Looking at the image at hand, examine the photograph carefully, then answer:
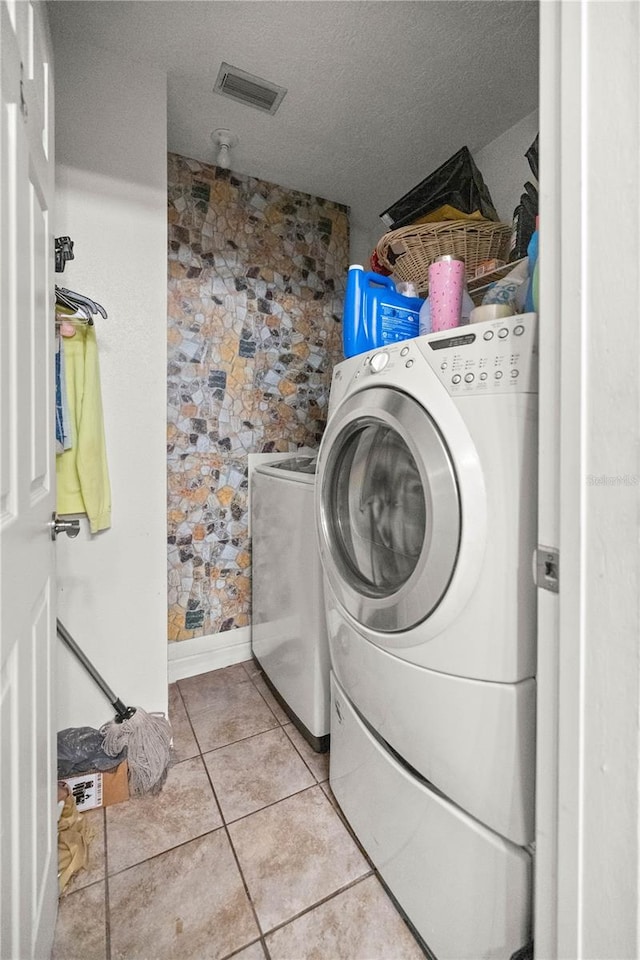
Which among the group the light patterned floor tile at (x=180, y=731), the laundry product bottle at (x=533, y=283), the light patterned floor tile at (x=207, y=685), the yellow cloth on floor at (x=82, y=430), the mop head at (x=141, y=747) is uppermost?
the laundry product bottle at (x=533, y=283)

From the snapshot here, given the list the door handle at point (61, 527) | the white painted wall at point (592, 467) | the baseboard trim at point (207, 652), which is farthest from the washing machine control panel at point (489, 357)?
the baseboard trim at point (207, 652)

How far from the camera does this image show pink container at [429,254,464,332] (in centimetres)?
103

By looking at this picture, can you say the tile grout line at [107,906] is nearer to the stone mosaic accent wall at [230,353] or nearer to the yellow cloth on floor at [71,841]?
the yellow cloth on floor at [71,841]

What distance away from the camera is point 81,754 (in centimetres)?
129

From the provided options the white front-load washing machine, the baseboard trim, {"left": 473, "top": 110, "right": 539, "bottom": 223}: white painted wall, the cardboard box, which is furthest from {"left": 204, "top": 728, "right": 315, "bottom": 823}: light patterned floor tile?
{"left": 473, "top": 110, "right": 539, "bottom": 223}: white painted wall

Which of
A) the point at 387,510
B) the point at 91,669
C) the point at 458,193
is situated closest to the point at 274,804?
the point at 91,669

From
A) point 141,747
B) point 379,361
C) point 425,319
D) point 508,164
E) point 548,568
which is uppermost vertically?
point 508,164

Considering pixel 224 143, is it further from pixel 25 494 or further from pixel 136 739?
pixel 136 739

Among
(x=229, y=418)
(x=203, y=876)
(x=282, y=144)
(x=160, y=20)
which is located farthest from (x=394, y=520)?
(x=282, y=144)

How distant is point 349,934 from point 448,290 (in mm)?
1528

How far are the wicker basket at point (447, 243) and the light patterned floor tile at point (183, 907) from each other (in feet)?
6.02

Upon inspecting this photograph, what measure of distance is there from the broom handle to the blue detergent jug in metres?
1.24

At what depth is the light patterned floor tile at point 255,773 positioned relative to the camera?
1310 mm

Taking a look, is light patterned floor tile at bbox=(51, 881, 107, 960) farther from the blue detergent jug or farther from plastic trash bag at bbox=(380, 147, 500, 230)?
plastic trash bag at bbox=(380, 147, 500, 230)
